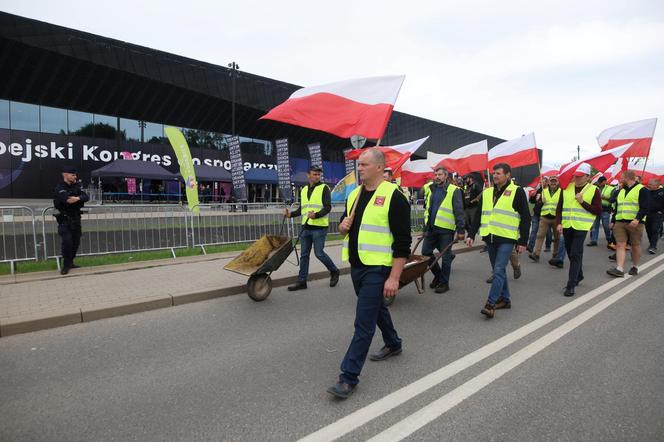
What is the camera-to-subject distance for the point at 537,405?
3010mm

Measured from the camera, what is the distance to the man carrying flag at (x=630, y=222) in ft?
24.4

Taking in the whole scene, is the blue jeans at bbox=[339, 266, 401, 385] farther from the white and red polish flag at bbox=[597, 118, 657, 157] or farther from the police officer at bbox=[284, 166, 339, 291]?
the white and red polish flag at bbox=[597, 118, 657, 157]

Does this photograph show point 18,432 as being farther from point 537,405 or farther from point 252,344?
point 537,405

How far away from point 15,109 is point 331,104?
96.4 ft

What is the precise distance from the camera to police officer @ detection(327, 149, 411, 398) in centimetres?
306

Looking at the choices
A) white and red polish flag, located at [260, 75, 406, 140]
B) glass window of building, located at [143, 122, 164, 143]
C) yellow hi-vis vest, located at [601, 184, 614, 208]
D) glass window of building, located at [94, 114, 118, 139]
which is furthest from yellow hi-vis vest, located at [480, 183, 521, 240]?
glass window of building, located at [143, 122, 164, 143]

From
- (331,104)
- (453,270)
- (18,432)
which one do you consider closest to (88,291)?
(18,432)

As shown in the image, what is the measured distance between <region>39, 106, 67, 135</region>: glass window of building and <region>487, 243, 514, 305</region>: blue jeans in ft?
102

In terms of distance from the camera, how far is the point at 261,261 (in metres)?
5.84

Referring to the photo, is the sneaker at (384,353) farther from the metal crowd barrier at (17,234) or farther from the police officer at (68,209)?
the metal crowd barrier at (17,234)

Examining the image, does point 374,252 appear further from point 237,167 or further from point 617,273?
point 237,167

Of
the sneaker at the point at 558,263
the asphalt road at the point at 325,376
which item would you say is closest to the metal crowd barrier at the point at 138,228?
the asphalt road at the point at 325,376

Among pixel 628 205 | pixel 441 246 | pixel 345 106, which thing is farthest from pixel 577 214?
pixel 345 106

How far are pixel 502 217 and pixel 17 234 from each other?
8133 millimetres
